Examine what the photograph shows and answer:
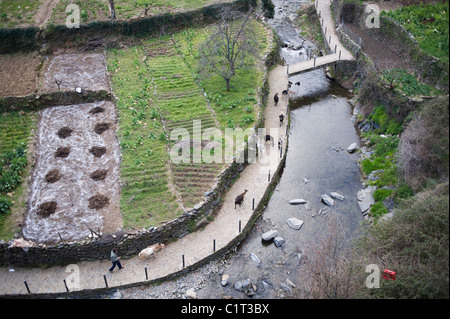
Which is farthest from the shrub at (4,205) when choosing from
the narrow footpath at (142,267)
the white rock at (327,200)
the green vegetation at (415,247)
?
the green vegetation at (415,247)

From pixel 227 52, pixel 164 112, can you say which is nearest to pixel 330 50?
pixel 227 52

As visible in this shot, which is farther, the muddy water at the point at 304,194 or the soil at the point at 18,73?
the soil at the point at 18,73

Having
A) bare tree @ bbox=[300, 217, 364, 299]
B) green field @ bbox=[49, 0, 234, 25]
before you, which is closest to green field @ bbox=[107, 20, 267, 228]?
green field @ bbox=[49, 0, 234, 25]

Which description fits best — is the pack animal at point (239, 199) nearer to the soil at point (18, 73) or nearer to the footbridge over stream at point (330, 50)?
the footbridge over stream at point (330, 50)

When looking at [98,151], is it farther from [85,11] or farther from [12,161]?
[85,11]

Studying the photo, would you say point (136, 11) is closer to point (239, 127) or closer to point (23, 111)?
point (23, 111)
